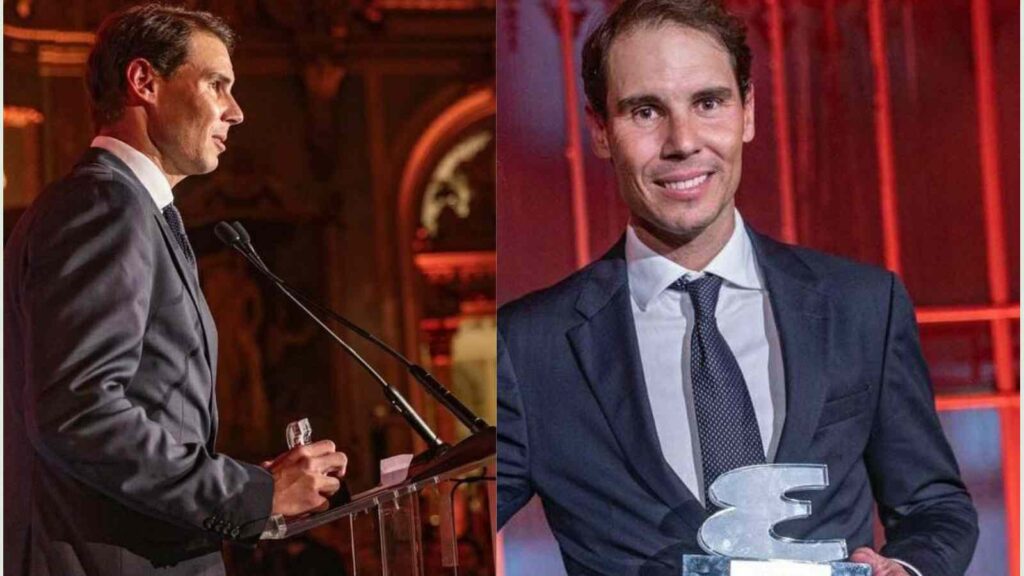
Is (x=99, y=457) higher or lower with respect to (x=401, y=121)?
lower

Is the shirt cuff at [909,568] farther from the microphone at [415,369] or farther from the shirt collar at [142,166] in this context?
the shirt collar at [142,166]

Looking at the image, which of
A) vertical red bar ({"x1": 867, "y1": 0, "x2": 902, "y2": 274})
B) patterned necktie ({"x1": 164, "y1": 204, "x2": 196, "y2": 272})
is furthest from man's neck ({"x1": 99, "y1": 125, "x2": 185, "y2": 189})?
vertical red bar ({"x1": 867, "y1": 0, "x2": 902, "y2": 274})

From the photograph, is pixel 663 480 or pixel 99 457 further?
pixel 663 480

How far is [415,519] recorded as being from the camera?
3.84 m

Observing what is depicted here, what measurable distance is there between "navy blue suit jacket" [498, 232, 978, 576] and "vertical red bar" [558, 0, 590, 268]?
0.07 metres

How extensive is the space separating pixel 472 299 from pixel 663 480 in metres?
0.69

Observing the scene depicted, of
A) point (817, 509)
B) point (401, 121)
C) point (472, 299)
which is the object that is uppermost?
point (401, 121)

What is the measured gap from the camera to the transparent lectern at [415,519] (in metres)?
3.79

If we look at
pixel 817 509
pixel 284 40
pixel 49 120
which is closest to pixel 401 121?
pixel 284 40

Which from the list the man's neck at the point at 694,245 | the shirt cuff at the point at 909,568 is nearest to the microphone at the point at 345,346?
the man's neck at the point at 694,245

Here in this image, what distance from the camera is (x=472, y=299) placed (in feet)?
13.2

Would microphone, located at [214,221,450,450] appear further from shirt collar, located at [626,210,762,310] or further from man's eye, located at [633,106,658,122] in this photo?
man's eye, located at [633,106,658,122]

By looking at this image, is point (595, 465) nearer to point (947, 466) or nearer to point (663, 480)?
point (663, 480)

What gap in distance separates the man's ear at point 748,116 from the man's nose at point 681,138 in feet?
0.46
